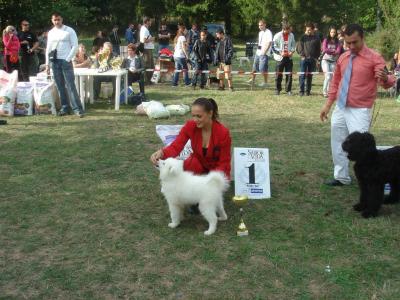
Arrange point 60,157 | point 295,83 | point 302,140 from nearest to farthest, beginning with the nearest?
point 60,157 → point 302,140 → point 295,83

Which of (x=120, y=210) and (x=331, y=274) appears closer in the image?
(x=331, y=274)

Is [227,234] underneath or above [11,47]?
underneath

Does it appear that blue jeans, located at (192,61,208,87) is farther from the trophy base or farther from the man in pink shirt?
the trophy base

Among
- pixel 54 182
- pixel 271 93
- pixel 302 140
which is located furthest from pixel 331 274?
pixel 271 93

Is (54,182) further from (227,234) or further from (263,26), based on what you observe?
(263,26)

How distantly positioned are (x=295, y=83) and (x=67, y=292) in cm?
1301

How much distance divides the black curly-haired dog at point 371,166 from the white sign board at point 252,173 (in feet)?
3.12

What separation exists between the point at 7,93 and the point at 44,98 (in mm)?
702

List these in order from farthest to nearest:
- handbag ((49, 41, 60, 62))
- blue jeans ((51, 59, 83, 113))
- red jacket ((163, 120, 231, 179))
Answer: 1. blue jeans ((51, 59, 83, 113))
2. handbag ((49, 41, 60, 62))
3. red jacket ((163, 120, 231, 179))

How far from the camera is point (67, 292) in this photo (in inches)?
132

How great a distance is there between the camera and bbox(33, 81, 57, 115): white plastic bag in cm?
958

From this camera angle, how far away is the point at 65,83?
9211 mm

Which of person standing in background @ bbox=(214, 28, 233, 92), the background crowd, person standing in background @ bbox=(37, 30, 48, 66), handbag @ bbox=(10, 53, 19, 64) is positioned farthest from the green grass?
person standing in background @ bbox=(37, 30, 48, 66)

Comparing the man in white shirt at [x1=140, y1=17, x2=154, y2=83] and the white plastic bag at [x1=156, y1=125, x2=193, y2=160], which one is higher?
the man in white shirt at [x1=140, y1=17, x2=154, y2=83]
